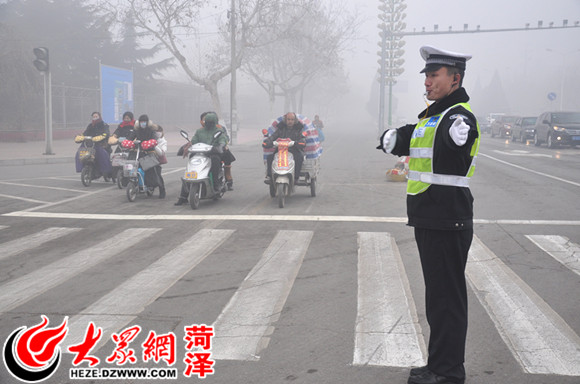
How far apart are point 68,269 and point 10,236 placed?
2.45 metres

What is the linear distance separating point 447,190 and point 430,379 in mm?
1143

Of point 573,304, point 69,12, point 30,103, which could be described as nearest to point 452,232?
point 573,304

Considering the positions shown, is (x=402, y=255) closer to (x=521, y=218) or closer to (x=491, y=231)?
(x=491, y=231)

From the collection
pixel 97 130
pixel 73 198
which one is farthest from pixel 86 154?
pixel 73 198

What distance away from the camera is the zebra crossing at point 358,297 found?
14.7 feet

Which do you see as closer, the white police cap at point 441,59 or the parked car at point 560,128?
the white police cap at point 441,59

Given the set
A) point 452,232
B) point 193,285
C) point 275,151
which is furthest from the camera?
point 275,151

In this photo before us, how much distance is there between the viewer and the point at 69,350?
14.6ft

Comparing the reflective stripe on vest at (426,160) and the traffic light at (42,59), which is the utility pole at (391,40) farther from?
the reflective stripe on vest at (426,160)

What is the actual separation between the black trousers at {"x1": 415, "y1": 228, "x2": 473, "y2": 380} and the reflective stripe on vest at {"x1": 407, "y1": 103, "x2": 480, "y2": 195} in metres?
0.29

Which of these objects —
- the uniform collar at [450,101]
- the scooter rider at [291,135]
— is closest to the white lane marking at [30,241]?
the scooter rider at [291,135]

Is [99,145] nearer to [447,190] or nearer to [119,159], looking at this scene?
[119,159]

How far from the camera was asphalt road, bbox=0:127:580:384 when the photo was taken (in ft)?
14.2

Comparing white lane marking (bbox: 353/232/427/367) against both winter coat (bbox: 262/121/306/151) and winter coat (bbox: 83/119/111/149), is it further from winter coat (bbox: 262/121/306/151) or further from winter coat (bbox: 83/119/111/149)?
winter coat (bbox: 83/119/111/149)
